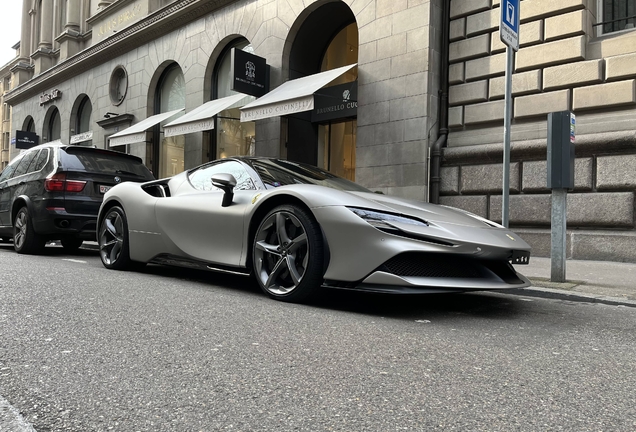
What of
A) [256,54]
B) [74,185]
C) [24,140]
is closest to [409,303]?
[74,185]

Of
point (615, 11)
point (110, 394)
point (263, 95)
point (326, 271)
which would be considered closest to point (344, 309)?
point (326, 271)

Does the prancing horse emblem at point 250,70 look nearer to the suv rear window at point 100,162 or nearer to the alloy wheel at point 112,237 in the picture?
the suv rear window at point 100,162

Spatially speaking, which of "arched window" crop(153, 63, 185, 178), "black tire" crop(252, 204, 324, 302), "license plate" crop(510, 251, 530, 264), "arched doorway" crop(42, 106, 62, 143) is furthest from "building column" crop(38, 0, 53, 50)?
"license plate" crop(510, 251, 530, 264)

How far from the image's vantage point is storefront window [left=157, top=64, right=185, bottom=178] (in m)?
16.6

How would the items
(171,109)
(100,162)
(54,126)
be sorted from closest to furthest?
(100,162) < (171,109) < (54,126)

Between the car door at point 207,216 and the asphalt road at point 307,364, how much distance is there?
0.48m

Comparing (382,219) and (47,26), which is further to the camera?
(47,26)

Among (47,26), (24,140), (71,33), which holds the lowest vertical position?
(24,140)

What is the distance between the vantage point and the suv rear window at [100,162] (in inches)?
289

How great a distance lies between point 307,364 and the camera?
2338mm

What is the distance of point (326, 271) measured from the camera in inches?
141

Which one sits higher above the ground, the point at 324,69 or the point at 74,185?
the point at 324,69

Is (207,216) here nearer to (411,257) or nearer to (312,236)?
(312,236)

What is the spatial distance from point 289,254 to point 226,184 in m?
0.84
